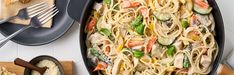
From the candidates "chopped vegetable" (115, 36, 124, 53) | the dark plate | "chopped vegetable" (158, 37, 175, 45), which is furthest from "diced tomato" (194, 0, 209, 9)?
the dark plate

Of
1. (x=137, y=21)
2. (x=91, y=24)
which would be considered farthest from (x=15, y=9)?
(x=137, y=21)

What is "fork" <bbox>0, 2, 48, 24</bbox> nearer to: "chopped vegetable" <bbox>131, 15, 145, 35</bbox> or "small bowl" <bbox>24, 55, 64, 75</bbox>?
"small bowl" <bbox>24, 55, 64, 75</bbox>

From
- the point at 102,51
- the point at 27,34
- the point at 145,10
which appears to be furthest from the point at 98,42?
the point at 27,34

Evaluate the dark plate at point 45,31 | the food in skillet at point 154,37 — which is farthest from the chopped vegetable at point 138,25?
the dark plate at point 45,31

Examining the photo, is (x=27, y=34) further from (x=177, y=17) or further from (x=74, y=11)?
(x=177, y=17)

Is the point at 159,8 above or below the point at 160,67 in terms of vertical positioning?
above

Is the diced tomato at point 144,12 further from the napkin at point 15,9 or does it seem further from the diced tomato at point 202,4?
the napkin at point 15,9
